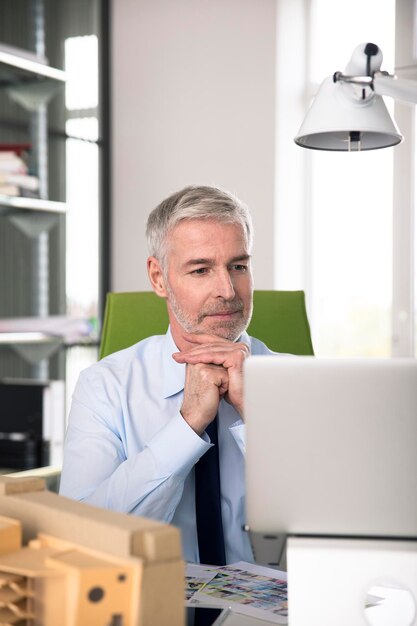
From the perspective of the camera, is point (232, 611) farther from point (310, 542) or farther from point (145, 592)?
point (145, 592)

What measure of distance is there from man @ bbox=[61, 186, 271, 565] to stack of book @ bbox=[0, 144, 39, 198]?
143 centimetres

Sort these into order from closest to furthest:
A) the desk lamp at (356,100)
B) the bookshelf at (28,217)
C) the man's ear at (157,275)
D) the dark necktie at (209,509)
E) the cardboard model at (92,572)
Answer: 1. the cardboard model at (92,572)
2. the desk lamp at (356,100)
3. the dark necktie at (209,509)
4. the man's ear at (157,275)
5. the bookshelf at (28,217)

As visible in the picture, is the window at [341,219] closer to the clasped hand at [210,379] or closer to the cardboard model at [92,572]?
the clasped hand at [210,379]

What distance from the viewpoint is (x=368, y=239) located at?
12.3 feet

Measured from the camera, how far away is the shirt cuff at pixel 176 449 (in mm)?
1468

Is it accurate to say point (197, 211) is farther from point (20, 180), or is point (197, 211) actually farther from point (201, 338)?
point (20, 180)

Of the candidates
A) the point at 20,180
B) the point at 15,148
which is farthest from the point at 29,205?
the point at 15,148

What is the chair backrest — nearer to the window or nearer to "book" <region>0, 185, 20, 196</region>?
"book" <region>0, 185, 20, 196</region>

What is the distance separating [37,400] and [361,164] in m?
1.80

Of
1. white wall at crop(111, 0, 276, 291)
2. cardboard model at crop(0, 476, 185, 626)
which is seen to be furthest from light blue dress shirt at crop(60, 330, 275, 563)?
white wall at crop(111, 0, 276, 291)

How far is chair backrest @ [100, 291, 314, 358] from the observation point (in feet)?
6.79

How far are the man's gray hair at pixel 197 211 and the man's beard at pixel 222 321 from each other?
14 cm

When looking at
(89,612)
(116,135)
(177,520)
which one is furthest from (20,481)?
(116,135)

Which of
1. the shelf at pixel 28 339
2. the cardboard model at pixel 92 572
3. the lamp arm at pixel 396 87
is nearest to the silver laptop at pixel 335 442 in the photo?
the cardboard model at pixel 92 572
